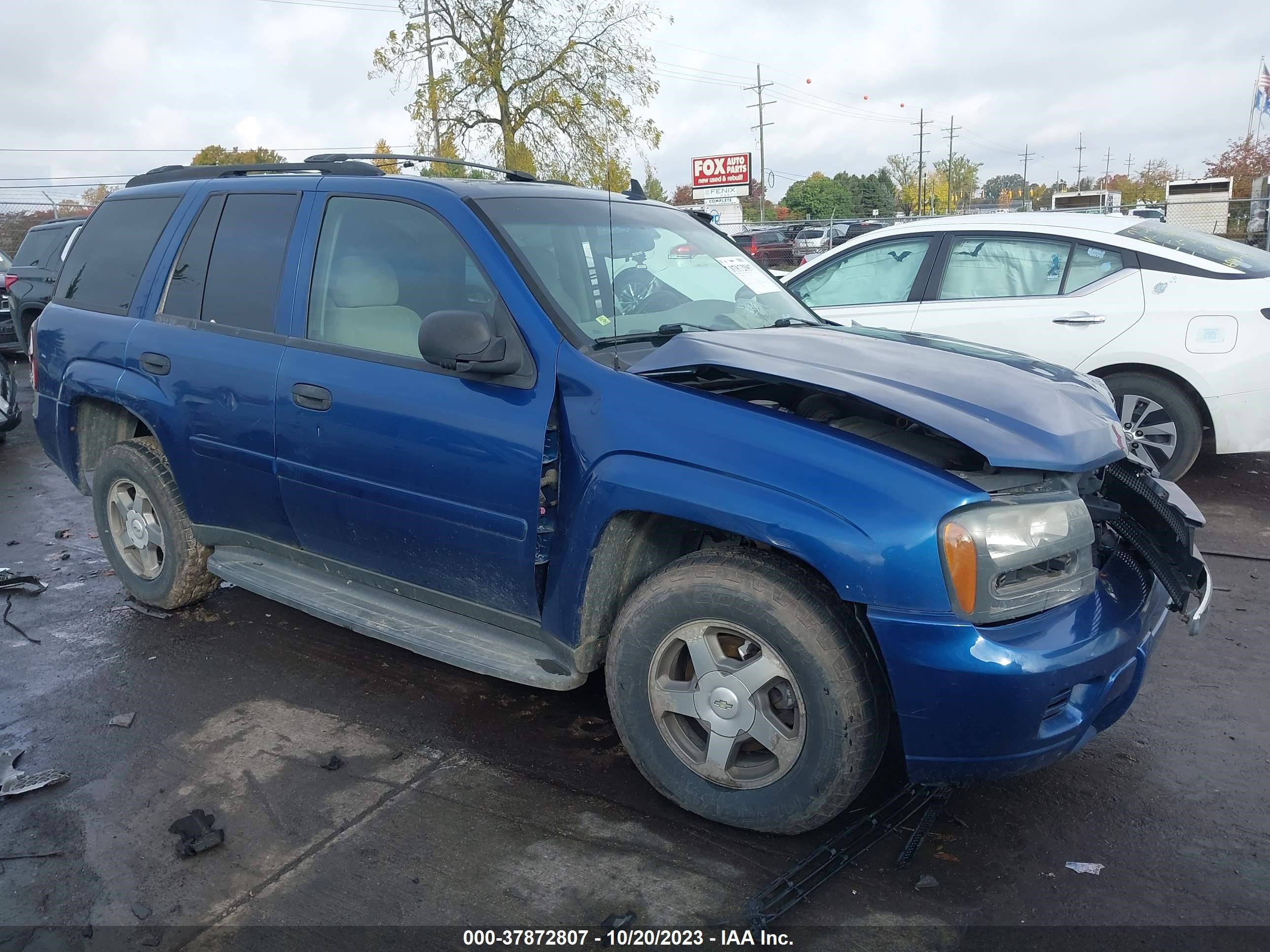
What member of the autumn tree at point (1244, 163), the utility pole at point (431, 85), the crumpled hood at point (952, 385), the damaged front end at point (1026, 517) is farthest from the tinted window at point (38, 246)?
the autumn tree at point (1244, 163)

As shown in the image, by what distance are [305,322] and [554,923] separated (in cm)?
240

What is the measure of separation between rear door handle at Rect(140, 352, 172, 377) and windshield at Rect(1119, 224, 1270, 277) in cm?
569

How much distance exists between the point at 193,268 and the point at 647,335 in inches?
87.5

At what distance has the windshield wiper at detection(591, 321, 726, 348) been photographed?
10.2ft

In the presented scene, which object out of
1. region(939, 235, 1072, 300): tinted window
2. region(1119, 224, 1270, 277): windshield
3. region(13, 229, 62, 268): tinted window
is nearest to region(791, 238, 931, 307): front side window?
region(939, 235, 1072, 300): tinted window

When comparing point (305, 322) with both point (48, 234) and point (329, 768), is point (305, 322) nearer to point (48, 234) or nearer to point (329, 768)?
point (329, 768)

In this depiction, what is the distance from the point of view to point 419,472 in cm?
325

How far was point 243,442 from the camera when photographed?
12.6ft

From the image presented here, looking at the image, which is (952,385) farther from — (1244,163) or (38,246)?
(1244,163)

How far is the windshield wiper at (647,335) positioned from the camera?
3113 mm

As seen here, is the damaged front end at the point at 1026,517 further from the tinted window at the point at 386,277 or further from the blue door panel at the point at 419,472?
the tinted window at the point at 386,277

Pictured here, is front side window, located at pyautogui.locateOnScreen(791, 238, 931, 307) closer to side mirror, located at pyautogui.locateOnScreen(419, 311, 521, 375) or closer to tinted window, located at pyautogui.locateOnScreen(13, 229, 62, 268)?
side mirror, located at pyautogui.locateOnScreen(419, 311, 521, 375)

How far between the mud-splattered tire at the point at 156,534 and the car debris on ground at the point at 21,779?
1.22 metres

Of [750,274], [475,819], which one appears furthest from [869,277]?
[475,819]
